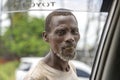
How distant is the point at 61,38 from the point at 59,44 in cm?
3

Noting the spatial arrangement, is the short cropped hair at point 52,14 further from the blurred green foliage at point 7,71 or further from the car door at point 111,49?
the blurred green foliage at point 7,71

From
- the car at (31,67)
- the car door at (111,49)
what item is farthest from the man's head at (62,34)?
the car door at (111,49)

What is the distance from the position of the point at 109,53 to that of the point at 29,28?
3.36 m

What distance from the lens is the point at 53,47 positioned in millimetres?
1888

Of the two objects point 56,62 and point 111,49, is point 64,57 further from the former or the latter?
point 111,49

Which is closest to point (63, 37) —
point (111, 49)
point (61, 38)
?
point (61, 38)

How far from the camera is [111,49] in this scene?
2.26m

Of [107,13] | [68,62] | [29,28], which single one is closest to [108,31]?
[107,13]

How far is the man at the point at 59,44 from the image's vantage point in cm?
184

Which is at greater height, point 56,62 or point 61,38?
point 61,38

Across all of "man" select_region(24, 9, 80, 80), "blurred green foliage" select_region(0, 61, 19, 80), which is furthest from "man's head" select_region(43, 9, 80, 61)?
"blurred green foliage" select_region(0, 61, 19, 80)

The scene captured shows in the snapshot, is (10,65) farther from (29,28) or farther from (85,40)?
(85,40)

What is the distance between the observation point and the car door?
2.22 m

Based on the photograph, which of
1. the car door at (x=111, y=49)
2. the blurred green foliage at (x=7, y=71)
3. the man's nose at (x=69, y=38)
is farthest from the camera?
the blurred green foliage at (x=7, y=71)
